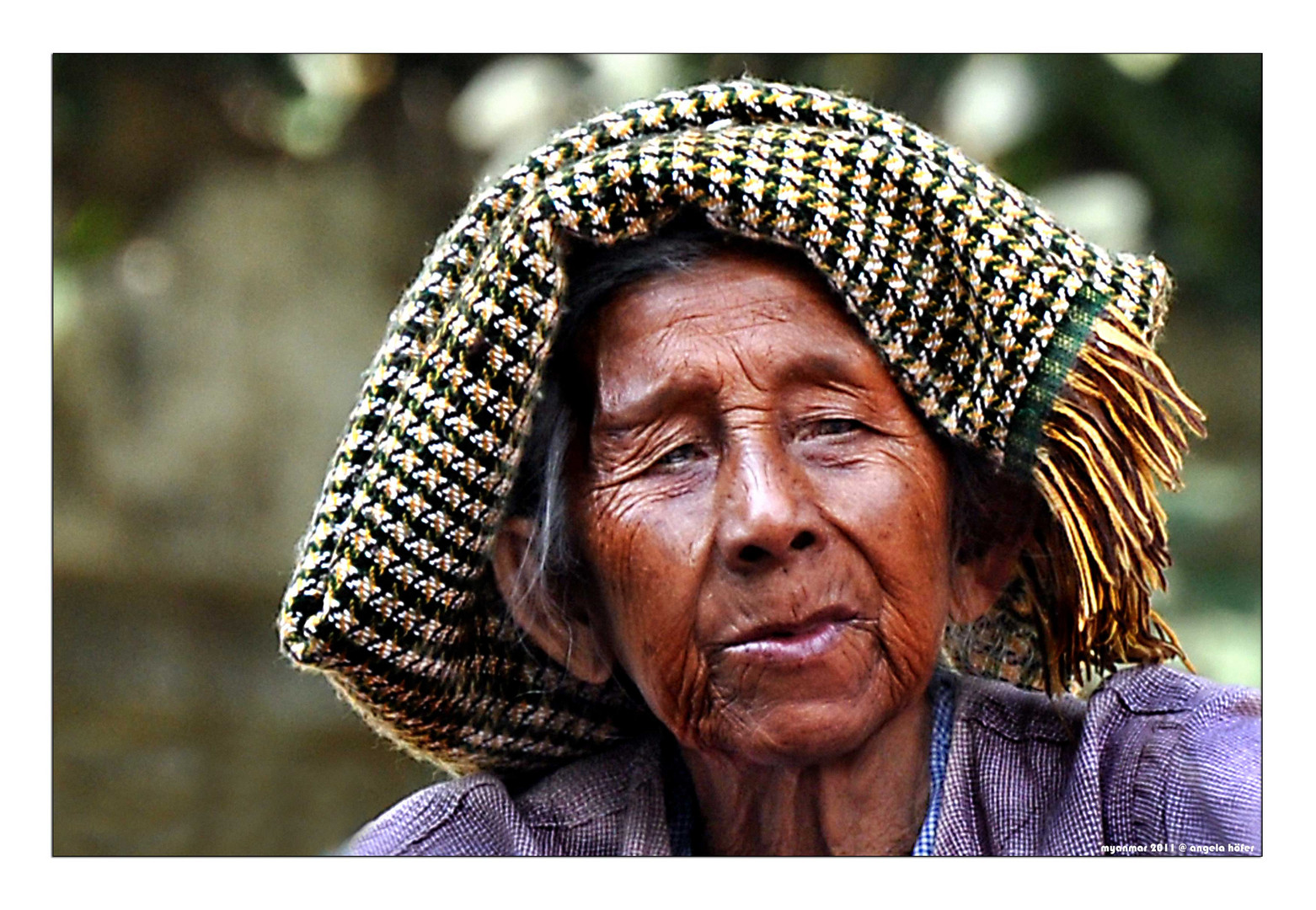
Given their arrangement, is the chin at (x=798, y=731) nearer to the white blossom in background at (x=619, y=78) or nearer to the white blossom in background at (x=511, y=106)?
the white blossom in background at (x=619, y=78)

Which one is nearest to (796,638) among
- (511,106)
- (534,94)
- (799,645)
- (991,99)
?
(799,645)

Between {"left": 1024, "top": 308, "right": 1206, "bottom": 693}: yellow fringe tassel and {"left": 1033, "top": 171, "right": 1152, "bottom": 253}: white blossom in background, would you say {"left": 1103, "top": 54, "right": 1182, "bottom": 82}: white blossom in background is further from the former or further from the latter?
{"left": 1024, "top": 308, "right": 1206, "bottom": 693}: yellow fringe tassel

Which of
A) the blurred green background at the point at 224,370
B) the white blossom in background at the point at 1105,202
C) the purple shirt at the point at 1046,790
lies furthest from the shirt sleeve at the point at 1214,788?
the blurred green background at the point at 224,370

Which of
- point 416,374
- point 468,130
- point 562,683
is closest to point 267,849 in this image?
point 468,130

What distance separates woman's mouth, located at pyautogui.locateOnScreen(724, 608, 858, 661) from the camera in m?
1.50

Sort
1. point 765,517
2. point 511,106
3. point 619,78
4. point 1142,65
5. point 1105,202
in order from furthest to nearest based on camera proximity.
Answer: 1. point 511,106
2. point 1105,202
3. point 1142,65
4. point 619,78
5. point 765,517

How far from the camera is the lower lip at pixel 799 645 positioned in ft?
4.90

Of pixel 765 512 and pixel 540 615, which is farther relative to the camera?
pixel 540 615

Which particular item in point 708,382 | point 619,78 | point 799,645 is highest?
point 619,78

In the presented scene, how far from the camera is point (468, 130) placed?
4.43 metres

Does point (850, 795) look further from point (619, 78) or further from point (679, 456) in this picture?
point (619, 78)

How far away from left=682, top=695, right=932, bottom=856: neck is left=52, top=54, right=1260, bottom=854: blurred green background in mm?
2495

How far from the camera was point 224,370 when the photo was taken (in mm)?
4848

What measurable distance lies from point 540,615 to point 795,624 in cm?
31
